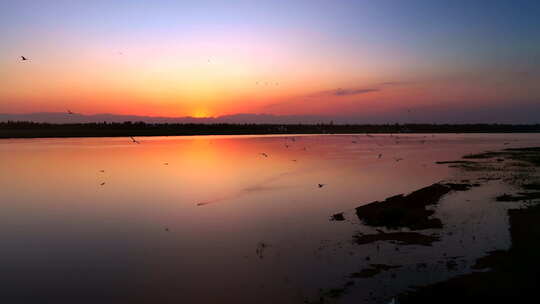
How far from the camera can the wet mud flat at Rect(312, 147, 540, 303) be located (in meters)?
7.96

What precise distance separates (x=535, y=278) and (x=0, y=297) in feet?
34.9

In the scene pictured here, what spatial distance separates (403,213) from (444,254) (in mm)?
3884

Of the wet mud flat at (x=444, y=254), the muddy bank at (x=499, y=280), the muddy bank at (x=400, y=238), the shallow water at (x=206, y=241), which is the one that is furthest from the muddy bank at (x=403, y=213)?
the muddy bank at (x=499, y=280)

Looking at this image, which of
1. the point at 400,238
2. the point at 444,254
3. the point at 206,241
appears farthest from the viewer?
the point at 206,241

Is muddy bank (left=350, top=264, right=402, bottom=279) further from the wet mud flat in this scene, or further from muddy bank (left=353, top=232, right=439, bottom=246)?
muddy bank (left=353, top=232, right=439, bottom=246)

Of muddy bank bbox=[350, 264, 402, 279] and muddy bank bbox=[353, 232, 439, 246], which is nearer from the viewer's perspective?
muddy bank bbox=[350, 264, 402, 279]

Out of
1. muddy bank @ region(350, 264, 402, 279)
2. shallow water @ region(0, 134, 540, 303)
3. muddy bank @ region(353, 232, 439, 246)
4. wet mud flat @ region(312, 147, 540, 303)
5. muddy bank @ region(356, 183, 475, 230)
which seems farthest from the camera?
muddy bank @ region(356, 183, 475, 230)

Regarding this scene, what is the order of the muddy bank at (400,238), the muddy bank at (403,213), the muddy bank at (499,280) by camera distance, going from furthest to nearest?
the muddy bank at (403,213)
the muddy bank at (400,238)
the muddy bank at (499,280)

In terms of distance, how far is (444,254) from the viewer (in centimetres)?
1077

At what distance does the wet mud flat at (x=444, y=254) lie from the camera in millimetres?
7965

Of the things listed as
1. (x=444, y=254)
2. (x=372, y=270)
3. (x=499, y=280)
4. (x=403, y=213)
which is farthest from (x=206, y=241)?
(x=499, y=280)

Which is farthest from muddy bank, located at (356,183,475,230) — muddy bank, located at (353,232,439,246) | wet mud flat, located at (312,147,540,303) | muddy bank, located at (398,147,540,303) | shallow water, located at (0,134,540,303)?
muddy bank, located at (398,147,540,303)

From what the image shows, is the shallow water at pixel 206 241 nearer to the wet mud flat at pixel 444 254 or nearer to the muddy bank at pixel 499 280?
the wet mud flat at pixel 444 254

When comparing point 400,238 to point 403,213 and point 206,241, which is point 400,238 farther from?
point 206,241
